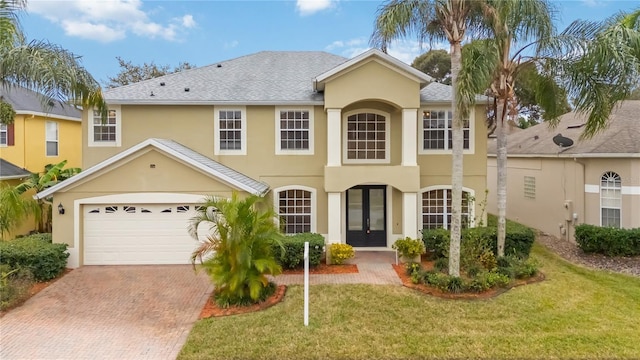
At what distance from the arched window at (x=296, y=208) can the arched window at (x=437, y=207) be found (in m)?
4.35

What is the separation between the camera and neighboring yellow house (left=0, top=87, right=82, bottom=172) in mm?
17516

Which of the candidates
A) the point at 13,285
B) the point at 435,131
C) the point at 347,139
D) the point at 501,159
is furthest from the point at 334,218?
the point at 13,285

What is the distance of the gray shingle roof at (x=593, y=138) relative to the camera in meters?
14.7

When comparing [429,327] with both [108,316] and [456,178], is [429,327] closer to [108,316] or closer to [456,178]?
[456,178]

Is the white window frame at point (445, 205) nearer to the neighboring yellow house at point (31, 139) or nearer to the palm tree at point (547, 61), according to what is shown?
the palm tree at point (547, 61)

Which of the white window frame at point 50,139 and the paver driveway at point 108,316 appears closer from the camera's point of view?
the paver driveway at point 108,316

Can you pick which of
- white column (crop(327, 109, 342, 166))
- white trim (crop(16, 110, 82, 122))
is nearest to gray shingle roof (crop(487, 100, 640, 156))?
white column (crop(327, 109, 342, 166))

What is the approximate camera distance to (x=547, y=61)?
38.6 ft

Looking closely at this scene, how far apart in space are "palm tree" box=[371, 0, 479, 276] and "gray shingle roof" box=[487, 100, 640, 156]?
588 cm

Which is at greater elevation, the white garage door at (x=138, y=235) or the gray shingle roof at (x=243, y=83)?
the gray shingle roof at (x=243, y=83)

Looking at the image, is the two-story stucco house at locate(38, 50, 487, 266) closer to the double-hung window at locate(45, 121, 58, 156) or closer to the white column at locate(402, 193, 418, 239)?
the white column at locate(402, 193, 418, 239)

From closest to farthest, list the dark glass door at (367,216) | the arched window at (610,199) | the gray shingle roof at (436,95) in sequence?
1. the arched window at (610,199)
2. the gray shingle roof at (436,95)
3. the dark glass door at (367,216)

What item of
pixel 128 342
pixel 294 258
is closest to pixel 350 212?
pixel 294 258

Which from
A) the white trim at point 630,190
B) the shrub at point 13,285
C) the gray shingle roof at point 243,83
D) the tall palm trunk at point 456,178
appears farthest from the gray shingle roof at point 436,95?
the shrub at point 13,285
